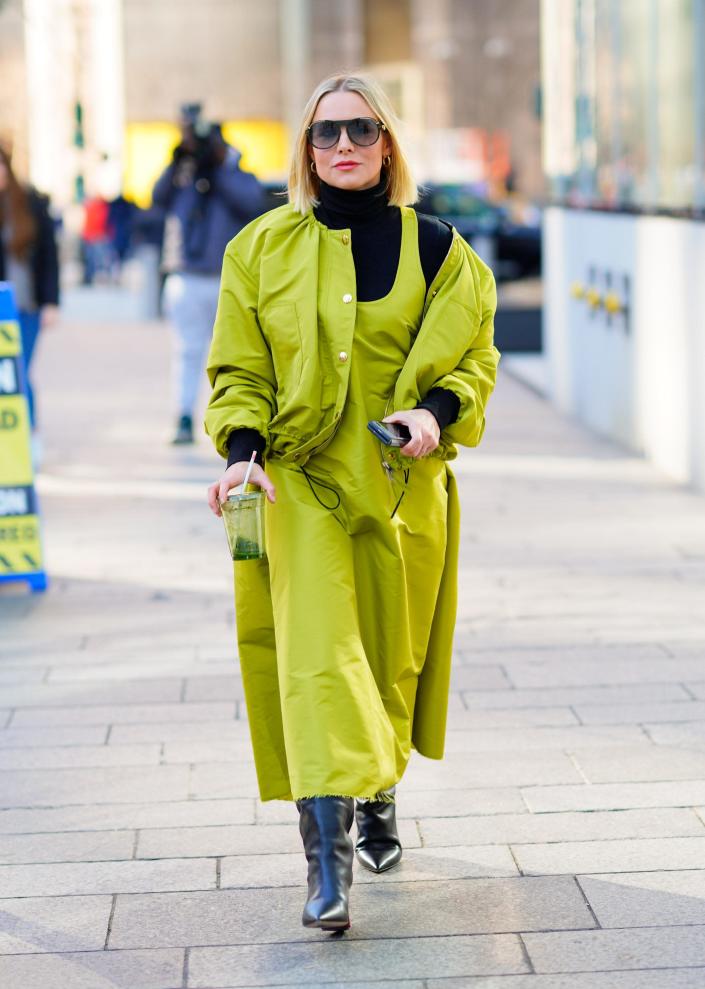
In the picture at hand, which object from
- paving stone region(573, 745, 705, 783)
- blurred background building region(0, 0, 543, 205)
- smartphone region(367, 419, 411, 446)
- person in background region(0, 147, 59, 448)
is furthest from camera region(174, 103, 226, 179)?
blurred background building region(0, 0, 543, 205)

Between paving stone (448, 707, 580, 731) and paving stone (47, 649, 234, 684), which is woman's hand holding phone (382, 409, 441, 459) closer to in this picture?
paving stone (448, 707, 580, 731)

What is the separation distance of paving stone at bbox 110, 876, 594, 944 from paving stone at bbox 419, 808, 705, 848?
0.27 metres

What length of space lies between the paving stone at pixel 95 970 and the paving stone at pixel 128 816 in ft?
2.49

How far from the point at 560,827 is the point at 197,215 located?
6.75m

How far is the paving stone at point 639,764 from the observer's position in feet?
15.0

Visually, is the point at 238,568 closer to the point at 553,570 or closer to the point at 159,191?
the point at 553,570

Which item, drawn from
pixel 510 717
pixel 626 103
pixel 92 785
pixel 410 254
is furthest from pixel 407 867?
pixel 626 103

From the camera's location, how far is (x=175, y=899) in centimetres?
381

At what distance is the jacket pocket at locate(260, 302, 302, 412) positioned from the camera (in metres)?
3.63

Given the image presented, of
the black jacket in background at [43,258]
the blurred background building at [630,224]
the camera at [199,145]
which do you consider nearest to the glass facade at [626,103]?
the blurred background building at [630,224]

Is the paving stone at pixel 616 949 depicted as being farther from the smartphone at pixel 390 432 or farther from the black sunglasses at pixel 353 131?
the black sunglasses at pixel 353 131

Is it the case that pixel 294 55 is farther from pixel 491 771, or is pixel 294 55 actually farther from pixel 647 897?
pixel 647 897

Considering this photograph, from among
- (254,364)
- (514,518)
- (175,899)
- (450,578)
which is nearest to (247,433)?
(254,364)

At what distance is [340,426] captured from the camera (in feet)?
12.0
